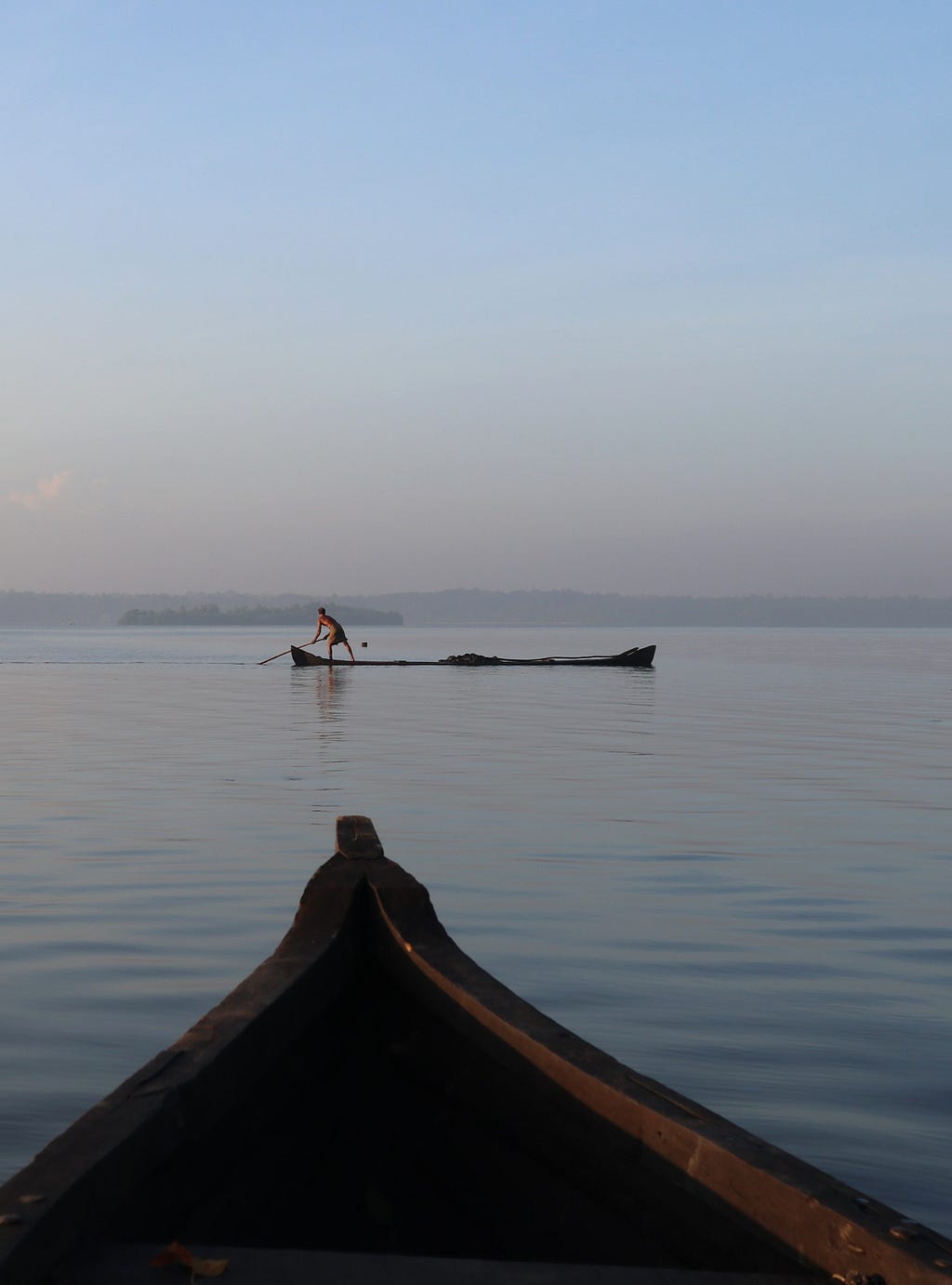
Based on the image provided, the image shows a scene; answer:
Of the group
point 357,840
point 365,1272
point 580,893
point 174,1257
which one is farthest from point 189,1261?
point 580,893

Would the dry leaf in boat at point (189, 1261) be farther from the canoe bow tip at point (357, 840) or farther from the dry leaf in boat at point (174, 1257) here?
the canoe bow tip at point (357, 840)

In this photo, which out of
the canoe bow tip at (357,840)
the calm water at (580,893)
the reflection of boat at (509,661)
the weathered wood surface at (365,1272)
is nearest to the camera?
the weathered wood surface at (365,1272)

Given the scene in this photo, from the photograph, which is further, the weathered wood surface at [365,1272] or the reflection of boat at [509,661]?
the reflection of boat at [509,661]

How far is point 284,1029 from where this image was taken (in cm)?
441

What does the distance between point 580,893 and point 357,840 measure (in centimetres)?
347

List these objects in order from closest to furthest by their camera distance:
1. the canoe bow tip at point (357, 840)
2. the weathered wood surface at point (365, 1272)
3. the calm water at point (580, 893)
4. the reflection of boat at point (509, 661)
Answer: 1. the weathered wood surface at point (365, 1272)
2. the calm water at point (580, 893)
3. the canoe bow tip at point (357, 840)
4. the reflection of boat at point (509, 661)

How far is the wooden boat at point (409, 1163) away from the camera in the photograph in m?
2.88

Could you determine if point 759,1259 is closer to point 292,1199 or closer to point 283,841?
point 292,1199

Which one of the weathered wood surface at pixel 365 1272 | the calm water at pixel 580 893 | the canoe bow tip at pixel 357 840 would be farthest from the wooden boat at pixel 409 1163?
the calm water at pixel 580 893

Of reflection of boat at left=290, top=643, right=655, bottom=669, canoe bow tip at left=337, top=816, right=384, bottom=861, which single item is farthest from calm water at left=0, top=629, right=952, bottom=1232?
reflection of boat at left=290, top=643, right=655, bottom=669

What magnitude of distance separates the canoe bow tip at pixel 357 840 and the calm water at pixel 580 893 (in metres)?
1.15

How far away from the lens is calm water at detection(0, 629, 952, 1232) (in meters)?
5.45

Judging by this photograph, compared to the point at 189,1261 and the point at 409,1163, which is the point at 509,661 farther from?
the point at 189,1261

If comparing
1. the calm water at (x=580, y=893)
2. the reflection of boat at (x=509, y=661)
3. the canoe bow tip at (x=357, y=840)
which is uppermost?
the canoe bow tip at (x=357, y=840)
